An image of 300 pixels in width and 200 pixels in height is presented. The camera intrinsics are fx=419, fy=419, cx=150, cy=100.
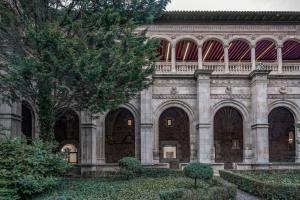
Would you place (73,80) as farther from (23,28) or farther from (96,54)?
(23,28)

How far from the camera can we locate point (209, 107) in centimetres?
2823

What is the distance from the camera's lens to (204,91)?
2823cm

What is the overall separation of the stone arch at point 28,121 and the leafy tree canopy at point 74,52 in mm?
5956

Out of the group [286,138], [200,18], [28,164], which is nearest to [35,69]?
[28,164]

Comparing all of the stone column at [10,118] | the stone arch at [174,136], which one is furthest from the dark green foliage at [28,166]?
the stone arch at [174,136]

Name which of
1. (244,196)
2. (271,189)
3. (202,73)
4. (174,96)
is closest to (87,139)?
(174,96)

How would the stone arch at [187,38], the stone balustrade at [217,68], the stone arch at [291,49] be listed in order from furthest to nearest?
the stone arch at [291,49] < the stone arch at [187,38] < the stone balustrade at [217,68]

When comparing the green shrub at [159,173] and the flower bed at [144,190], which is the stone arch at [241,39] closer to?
the green shrub at [159,173]

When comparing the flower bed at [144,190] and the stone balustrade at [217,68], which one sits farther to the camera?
the stone balustrade at [217,68]

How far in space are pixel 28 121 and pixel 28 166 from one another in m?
12.6

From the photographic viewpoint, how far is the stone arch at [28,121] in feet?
87.2

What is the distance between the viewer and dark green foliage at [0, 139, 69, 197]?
1503 centimetres

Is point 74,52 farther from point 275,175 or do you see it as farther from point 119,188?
point 275,175

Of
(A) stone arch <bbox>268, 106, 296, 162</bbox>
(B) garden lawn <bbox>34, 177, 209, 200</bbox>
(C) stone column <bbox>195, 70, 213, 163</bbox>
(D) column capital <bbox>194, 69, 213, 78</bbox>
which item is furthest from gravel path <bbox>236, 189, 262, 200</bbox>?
(A) stone arch <bbox>268, 106, 296, 162</bbox>
